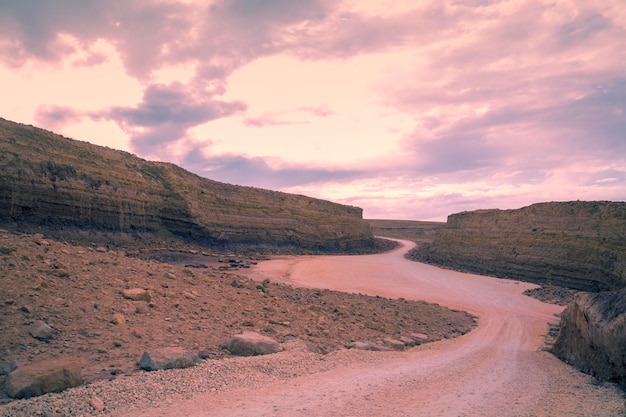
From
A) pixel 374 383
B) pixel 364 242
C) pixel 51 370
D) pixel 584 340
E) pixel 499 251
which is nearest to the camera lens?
pixel 51 370

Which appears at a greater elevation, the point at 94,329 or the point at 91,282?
the point at 91,282

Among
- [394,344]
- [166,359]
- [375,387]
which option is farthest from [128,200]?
[375,387]

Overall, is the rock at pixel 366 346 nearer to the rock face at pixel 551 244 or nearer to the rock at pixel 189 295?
the rock at pixel 189 295

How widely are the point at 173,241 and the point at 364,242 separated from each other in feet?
106

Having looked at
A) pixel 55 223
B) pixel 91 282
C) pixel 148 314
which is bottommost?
pixel 148 314

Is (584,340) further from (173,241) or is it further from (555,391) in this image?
(173,241)

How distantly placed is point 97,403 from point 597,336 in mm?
8649

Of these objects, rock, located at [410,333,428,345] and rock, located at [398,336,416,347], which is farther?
rock, located at [410,333,428,345]

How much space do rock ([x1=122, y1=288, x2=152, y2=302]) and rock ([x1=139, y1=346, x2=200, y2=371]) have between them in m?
2.85

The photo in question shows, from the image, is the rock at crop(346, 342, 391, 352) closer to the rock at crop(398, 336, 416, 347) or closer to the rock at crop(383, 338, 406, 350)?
the rock at crop(383, 338, 406, 350)

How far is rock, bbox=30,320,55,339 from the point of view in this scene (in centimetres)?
708

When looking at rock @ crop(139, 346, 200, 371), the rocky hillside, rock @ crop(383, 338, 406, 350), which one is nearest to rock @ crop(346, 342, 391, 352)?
rock @ crop(383, 338, 406, 350)

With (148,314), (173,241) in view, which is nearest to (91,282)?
(148,314)

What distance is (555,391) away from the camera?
696 cm
